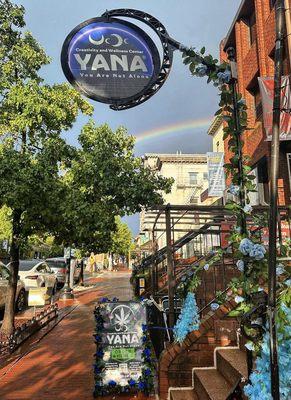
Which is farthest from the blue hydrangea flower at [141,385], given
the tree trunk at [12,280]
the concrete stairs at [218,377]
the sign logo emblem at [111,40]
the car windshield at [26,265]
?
the car windshield at [26,265]

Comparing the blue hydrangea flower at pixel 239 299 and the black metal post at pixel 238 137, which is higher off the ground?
the black metal post at pixel 238 137

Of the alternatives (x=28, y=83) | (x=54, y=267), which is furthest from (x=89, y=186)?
(x=54, y=267)

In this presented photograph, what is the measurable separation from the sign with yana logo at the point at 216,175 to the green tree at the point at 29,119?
8.57 m

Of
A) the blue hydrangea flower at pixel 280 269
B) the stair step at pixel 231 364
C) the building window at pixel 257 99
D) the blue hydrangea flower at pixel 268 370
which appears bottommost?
the stair step at pixel 231 364

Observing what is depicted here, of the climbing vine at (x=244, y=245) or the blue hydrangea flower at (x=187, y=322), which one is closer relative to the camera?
the climbing vine at (x=244, y=245)

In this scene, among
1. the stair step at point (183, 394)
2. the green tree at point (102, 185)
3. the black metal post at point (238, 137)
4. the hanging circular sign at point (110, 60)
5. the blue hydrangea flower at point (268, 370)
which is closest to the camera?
the blue hydrangea flower at point (268, 370)

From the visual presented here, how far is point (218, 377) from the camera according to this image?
185 inches

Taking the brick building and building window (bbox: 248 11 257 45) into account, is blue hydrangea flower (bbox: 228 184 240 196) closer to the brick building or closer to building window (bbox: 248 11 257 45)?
the brick building

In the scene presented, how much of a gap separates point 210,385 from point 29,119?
694 cm

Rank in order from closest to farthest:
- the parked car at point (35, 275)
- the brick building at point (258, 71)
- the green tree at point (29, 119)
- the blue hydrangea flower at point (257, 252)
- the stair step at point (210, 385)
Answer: the blue hydrangea flower at point (257, 252), the stair step at point (210, 385), the green tree at point (29, 119), the brick building at point (258, 71), the parked car at point (35, 275)

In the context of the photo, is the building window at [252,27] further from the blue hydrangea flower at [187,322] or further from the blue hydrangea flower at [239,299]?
the blue hydrangea flower at [239,299]

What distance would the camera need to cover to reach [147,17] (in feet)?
12.1

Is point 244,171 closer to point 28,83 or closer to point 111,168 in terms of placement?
point 28,83

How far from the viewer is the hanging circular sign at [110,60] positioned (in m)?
3.72
